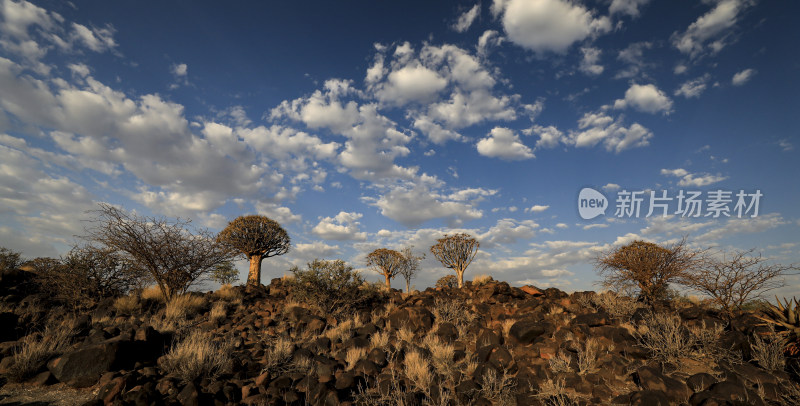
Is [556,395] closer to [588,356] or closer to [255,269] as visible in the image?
[588,356]

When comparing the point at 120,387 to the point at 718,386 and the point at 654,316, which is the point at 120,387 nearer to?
the point at 718,386

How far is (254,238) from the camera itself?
24.5 meters

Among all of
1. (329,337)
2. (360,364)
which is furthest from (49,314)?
(360,364)

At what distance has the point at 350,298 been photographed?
16.3m

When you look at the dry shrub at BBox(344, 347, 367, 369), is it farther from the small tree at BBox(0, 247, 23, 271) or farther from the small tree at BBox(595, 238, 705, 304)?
the small tree at BBox(0, 247, 23, 271)

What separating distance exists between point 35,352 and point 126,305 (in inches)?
242

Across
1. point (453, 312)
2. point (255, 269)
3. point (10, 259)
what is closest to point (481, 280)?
point (453, 312)

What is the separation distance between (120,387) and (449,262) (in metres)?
20.4

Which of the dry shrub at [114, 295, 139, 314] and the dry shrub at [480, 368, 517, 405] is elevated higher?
the dry shrub at [114, 295, 139, 314]

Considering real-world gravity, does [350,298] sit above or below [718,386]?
above

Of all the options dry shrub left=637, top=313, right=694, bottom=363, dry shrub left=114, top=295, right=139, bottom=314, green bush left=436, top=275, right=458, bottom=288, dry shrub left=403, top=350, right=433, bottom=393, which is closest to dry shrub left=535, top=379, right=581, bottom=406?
dry shrub left=403, top=350, right=433, bottom=393

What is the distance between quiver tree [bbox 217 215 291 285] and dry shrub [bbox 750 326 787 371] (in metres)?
23.7

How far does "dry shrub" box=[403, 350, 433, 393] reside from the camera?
8199 millimetres

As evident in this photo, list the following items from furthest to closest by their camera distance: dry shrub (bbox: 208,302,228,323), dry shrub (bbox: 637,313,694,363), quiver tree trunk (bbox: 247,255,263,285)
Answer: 1. quiver tree trunk (bbox: 247,255,263,285)
2. dry shrub (bbox: 208,302,228,323)
3. dry shrub (bbox: 637,313,694,363)
